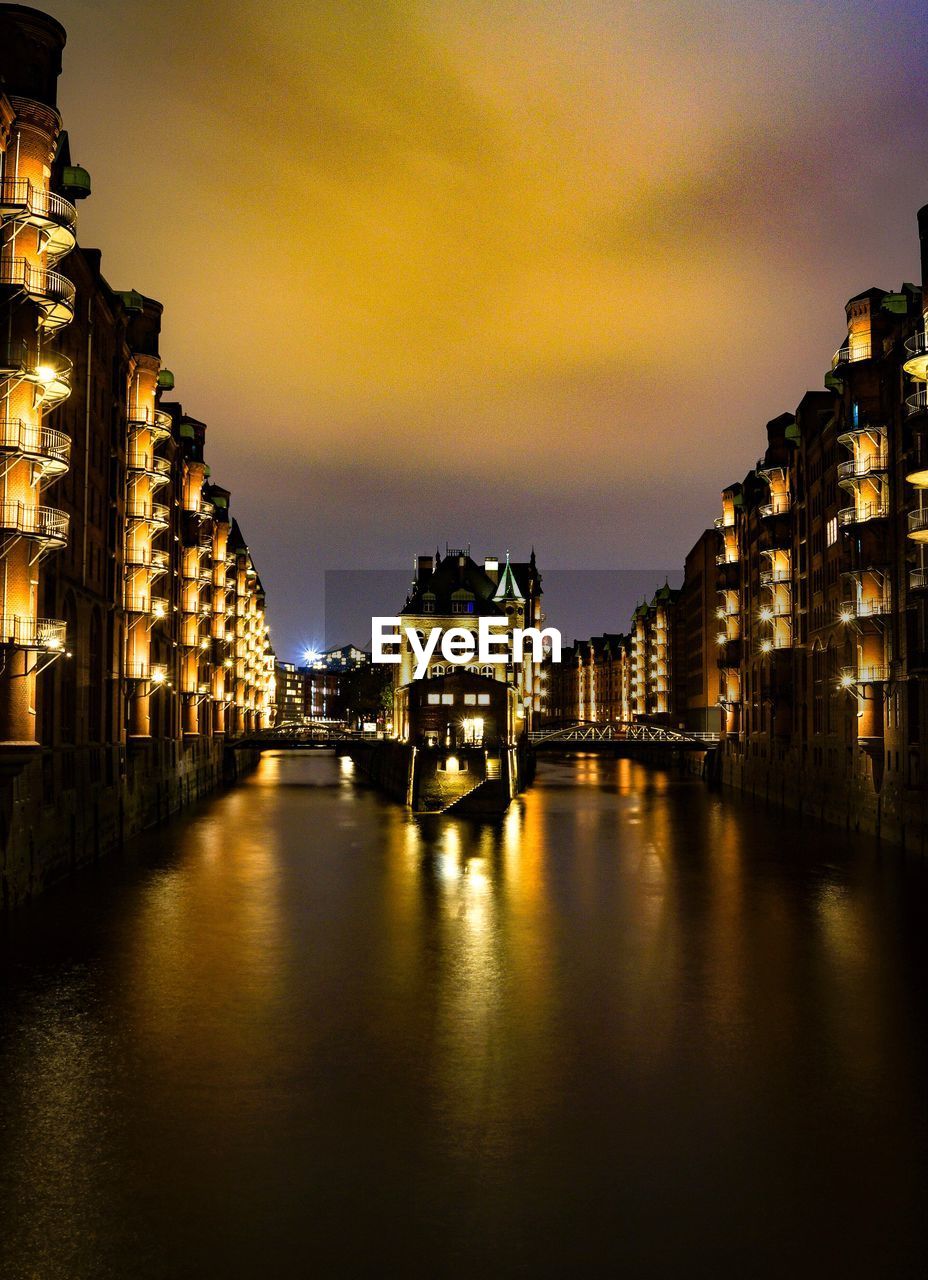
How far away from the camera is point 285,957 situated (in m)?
32.5

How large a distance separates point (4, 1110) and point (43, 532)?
19.8 m

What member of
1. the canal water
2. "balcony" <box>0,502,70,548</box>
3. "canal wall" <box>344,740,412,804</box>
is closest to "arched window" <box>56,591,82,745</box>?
the canal water

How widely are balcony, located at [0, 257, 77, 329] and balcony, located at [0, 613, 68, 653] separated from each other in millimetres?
9819

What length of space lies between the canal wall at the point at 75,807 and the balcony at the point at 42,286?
1481cm

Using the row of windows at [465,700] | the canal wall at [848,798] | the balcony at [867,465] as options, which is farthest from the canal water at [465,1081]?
the row of windows at [465,700]

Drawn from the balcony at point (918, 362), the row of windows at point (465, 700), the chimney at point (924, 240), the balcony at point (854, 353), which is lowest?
the row of windows at point (465, 700)

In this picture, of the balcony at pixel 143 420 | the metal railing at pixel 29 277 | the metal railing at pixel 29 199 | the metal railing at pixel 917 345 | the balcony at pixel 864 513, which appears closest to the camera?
the metal railing at pixel 29 199

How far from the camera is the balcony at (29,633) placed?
3388 cm

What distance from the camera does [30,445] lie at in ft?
115

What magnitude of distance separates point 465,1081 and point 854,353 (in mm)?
42217

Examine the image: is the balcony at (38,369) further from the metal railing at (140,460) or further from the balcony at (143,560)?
the metal railing at (140,460)

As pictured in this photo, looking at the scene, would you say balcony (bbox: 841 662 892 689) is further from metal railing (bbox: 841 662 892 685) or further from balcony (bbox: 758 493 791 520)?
balcony (bbox: 758 493 791 520)

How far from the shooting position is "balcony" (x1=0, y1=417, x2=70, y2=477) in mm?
34000

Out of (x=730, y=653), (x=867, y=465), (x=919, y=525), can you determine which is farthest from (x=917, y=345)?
(x=730, y=653)
